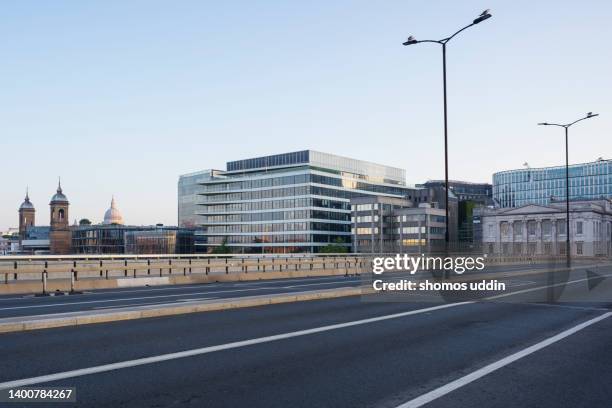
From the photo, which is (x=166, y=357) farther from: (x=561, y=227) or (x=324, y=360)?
(x=561, y=227)

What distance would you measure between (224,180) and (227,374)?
133 metres

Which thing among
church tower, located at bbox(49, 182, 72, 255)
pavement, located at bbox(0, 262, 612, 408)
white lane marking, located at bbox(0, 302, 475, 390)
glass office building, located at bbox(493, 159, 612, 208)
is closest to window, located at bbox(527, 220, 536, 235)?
glass office building, located at bbox(493, 159, 612, 208)

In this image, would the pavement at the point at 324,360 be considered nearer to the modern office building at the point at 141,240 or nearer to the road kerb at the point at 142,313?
the road kerb at the point at 142,313

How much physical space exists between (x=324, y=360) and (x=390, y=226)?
12740 centimetres

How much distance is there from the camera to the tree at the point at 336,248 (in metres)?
118

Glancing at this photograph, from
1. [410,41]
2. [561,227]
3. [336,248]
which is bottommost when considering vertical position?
[336,248]

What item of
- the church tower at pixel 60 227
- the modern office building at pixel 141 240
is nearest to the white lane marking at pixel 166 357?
the modern office building at pixel 141 240

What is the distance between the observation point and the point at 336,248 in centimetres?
11900

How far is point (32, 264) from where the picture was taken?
31922mm

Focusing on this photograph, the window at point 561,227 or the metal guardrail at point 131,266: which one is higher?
the window at point 561,227

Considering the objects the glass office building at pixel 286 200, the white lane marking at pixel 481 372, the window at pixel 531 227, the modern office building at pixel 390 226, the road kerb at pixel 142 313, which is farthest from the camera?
the window at pixel 531 227

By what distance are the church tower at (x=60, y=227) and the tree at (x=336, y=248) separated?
9523 cm

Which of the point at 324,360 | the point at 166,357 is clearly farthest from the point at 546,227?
the point at 166,357

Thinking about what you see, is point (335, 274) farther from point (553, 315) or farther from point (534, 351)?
point (534, 351)
